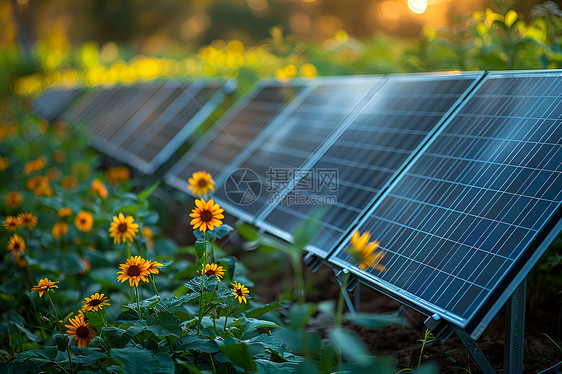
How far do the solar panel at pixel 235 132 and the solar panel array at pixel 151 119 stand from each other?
0.45 m

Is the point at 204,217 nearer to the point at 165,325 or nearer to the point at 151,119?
the point at 165,325

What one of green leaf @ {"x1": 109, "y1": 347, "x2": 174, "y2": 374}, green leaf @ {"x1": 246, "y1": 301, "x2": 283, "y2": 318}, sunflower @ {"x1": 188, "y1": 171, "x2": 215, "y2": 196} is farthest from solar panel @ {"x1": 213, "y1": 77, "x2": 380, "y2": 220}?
green leaf @ {"x1": 109, "y1": 347, "x2": 174, "y2": 374}

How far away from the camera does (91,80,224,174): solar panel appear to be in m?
5.86

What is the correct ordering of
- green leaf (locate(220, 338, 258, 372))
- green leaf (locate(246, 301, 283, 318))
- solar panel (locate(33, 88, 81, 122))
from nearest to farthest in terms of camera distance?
green leaf (locate(220, 338, 258, 372)) → green leaf (locate(246, 301, 283, 318)) → solar panel (locate(33, 88, 81, 122))

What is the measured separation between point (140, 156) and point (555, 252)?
14.7 feet

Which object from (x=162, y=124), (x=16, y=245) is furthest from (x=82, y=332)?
(x=162, y=124)

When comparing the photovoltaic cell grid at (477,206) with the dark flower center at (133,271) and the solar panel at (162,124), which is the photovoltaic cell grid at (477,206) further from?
the solar panel at (162,124)

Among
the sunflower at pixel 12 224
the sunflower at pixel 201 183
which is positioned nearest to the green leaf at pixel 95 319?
the sunflower at pixel 201 183

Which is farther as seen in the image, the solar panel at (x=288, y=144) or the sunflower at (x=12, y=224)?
the solar panel at (x=288, y=144)

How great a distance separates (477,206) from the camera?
2463mm

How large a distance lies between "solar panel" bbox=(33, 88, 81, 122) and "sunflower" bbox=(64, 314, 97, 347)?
31.5 ft

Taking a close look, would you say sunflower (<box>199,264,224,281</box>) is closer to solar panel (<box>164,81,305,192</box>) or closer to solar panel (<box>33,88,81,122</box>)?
solar panel (<box>164,81,305,192</box>)

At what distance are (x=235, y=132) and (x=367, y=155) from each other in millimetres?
2071

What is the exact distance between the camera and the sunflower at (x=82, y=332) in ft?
8.25
